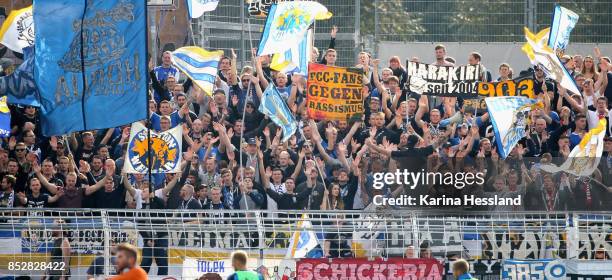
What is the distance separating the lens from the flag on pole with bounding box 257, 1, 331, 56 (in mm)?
20531

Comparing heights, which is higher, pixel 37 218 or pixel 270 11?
pixel 270 11

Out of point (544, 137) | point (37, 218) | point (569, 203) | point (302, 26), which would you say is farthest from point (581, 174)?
point (37, 218)

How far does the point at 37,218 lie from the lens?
45.8ft

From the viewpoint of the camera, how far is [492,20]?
24.9m

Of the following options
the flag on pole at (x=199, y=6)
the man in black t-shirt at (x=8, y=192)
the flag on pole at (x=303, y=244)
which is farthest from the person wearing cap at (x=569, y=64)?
the man in black t-shirt at (x=8, y=192)

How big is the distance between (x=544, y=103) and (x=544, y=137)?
2.82 feet

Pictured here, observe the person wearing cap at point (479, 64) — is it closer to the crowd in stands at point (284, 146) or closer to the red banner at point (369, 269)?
the crowd in stands at point (284, 146)

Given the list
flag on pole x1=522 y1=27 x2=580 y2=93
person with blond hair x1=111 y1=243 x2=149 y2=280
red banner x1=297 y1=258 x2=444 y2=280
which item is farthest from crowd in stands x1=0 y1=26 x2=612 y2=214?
person with blond hair x1=111 y1=243 x2=149 y2=280

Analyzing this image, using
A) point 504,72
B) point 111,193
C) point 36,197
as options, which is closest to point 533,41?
point 504,72

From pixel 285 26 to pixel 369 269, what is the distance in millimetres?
7608

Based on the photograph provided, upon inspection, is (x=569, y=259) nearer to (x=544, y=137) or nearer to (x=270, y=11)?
(x=544, y=137)

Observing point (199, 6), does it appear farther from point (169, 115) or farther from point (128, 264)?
point (128, 264)

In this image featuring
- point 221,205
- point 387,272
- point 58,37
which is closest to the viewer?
point 387,272

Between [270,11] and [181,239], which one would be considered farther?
[270,11]
